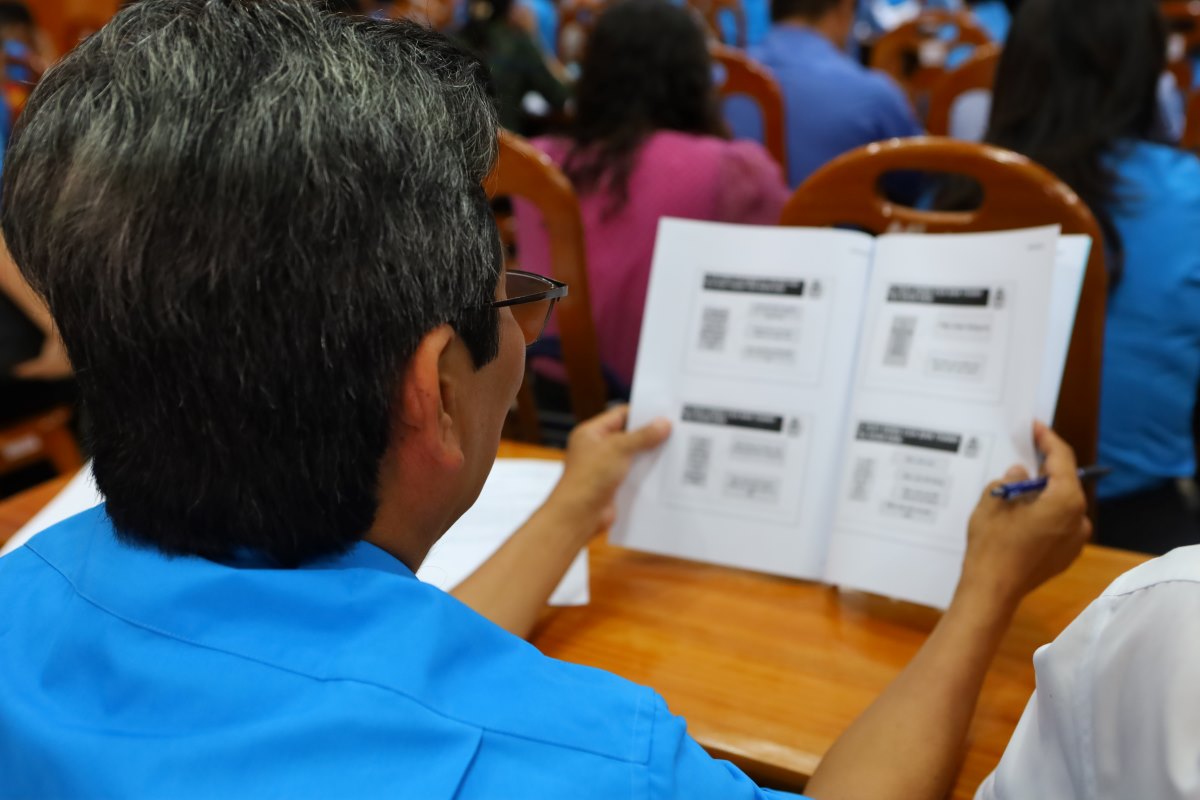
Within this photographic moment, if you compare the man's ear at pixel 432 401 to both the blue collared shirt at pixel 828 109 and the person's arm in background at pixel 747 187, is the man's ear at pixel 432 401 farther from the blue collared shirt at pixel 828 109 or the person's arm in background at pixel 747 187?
the blue collared shirt at pixel 828 109

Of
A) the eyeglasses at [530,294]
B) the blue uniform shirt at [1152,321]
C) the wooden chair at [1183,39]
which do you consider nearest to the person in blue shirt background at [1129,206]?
the blue uniform shirt at [1152,321]

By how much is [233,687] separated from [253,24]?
303mm

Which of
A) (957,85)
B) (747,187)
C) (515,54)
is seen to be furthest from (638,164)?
(515,54)

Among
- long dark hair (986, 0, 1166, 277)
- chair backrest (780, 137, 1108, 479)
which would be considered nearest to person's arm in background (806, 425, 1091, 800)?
chair backrest (780, 137, 1108, 479)

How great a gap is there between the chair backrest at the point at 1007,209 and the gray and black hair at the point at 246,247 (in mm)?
647

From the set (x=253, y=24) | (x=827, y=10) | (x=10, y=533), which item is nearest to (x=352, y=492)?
(x=253, y=24)

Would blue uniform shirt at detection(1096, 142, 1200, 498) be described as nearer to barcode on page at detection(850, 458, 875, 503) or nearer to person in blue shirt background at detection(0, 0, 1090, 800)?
barcode on page at detection(850, 458, 875, 503)

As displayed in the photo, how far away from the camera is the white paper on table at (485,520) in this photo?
92 centimetres

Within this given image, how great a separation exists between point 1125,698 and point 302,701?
0.35 meters

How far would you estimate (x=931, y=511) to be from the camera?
87 centimetres

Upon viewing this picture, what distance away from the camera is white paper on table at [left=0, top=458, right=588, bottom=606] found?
919 mm

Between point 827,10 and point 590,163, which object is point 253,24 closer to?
point 590,163

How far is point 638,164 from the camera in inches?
69.9

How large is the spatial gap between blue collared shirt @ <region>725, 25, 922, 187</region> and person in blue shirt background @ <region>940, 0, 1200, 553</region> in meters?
0.98
